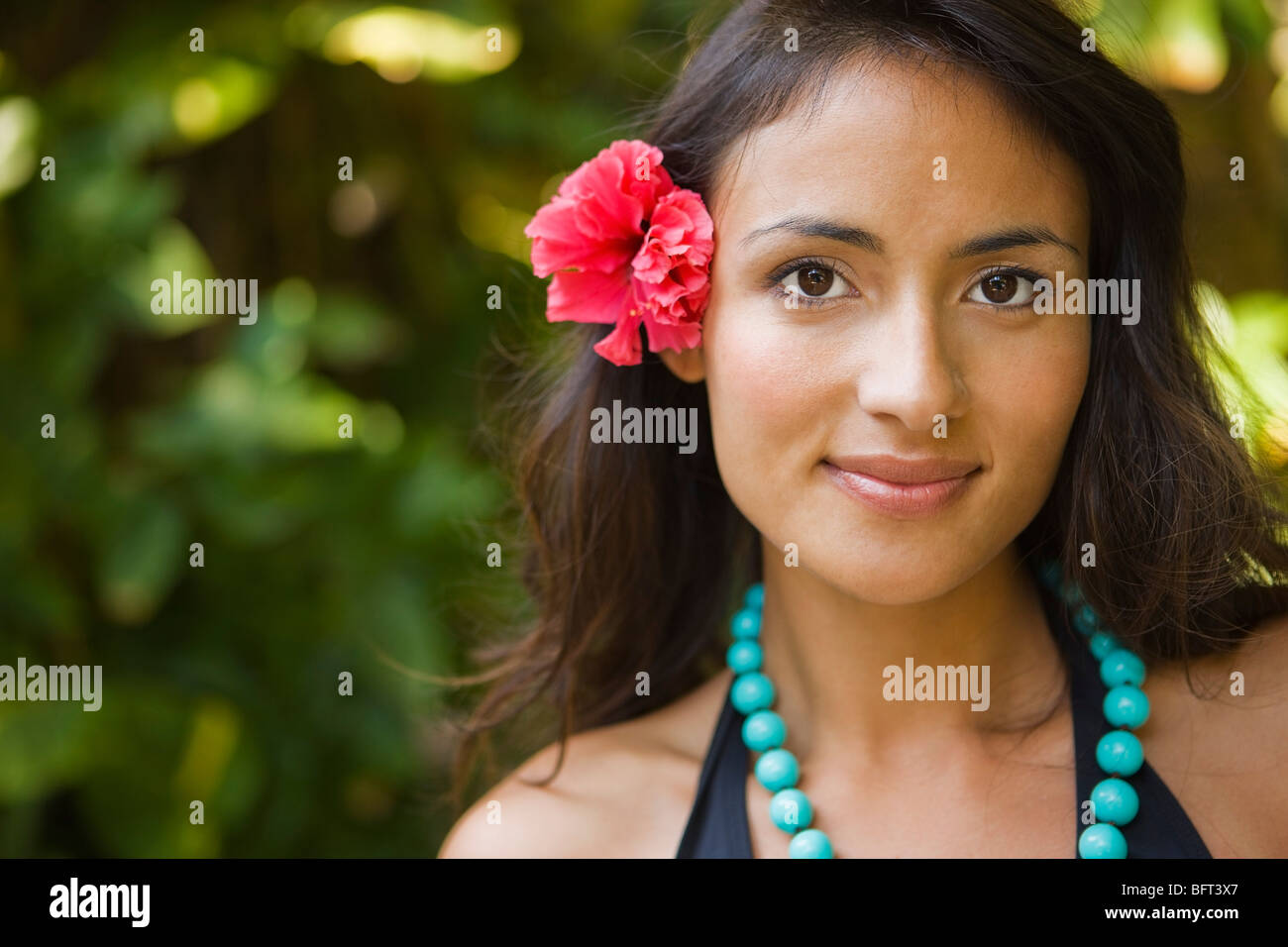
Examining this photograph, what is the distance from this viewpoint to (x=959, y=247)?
1.25 metres

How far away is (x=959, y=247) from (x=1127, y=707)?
1.68 feet

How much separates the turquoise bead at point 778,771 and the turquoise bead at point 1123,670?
35 centimetres

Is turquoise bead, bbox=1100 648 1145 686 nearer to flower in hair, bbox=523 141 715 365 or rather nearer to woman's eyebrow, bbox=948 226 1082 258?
woman's eyebrow, bbox=948 226 1082 258

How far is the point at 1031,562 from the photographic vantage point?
60.5 inches

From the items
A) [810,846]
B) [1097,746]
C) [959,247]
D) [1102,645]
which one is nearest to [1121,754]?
[1097,746]

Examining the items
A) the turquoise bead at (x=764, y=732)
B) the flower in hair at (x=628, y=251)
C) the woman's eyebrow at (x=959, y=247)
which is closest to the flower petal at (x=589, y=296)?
the flower in hair at (x=628, y=251)

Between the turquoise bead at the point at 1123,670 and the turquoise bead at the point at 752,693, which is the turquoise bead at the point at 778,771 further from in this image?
the turquoise bead at the point at 1123,670

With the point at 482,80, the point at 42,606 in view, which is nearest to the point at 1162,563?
the point at 482,80

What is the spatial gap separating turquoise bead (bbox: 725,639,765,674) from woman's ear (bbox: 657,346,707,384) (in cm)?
33

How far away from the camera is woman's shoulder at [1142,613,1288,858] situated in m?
→ 1.32

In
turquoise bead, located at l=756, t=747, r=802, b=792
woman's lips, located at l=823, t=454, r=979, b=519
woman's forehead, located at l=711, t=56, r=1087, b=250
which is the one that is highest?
woman's forehead, located at l=711, t=56, r=1087, b=250

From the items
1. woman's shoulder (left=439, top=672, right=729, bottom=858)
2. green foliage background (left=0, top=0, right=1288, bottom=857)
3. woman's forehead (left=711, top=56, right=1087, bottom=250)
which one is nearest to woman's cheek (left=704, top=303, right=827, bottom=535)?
woman's forehead (left=711, top=56, right=1087, bottom=250)
